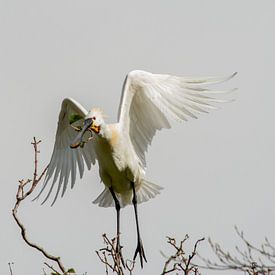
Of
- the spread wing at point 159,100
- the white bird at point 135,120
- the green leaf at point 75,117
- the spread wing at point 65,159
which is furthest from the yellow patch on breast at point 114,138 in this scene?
the spread wing at point 65,159

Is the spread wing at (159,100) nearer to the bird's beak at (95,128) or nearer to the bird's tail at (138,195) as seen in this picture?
the bird's beak at (95,128)

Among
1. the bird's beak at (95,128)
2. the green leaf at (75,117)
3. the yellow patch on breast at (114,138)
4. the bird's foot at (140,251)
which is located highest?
the green leaf at (75,117)

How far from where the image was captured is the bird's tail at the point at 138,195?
9906 mm

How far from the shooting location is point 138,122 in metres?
9.47

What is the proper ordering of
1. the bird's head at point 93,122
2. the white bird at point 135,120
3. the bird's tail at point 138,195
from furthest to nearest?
the bird's tail at point 138,195, the white bird at point 135,120, the bird's head at point 93,122

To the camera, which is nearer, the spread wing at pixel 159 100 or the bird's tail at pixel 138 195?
the spread wing at pixel 159 100

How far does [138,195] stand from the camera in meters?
9.99

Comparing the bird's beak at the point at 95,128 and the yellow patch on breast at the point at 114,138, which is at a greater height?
the bird's beak at the point at 95,128

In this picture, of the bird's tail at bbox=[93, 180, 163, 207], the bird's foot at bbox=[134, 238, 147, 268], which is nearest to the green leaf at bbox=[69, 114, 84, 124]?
the bird's tail at bbox=[93, 180, 163, 207]

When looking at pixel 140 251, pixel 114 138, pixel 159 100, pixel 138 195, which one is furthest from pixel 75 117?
pixel 140 251

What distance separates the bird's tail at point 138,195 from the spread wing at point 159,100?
2.40 ft

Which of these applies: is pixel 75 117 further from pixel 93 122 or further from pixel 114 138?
pixel 114 138

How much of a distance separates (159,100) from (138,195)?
1252mm

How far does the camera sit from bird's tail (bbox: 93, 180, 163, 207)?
9906 millimetres
